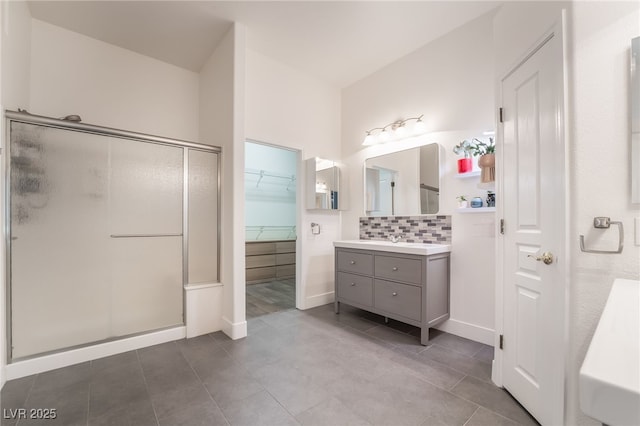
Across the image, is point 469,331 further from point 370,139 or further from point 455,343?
point 370,139

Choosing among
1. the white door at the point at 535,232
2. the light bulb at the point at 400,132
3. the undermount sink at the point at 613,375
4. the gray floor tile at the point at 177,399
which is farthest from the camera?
the light bulb at the point at 400,132

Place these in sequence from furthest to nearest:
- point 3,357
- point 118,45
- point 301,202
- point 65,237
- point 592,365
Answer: point 301,202 → point 118,45 → point 65,237 → point 3,357 → point 592,365

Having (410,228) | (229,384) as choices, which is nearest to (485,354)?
(410,228)

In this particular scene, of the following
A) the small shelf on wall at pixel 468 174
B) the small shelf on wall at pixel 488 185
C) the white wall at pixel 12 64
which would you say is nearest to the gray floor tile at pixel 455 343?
the small shelf on wall at pixel 488 185

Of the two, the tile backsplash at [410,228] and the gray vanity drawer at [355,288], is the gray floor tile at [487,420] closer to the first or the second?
the gray vanity drawer at [355,288]

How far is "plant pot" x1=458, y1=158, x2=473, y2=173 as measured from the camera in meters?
2.59

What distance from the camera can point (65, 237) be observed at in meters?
2.17

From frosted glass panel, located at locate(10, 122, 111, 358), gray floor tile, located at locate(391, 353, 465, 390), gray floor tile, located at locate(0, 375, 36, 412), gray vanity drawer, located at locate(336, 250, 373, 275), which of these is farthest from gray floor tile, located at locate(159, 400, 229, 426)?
gray vanity drawer, located at locate(336, 250, 373, 275)

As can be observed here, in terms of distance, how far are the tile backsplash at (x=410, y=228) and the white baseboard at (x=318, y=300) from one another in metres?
0.94

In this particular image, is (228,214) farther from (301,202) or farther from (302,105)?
(302,105)

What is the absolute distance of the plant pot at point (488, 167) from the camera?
7.57ft

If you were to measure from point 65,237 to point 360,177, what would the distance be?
3.10 meters

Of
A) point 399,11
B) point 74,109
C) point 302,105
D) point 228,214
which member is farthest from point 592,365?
point 74,109

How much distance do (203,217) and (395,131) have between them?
2418 mm
